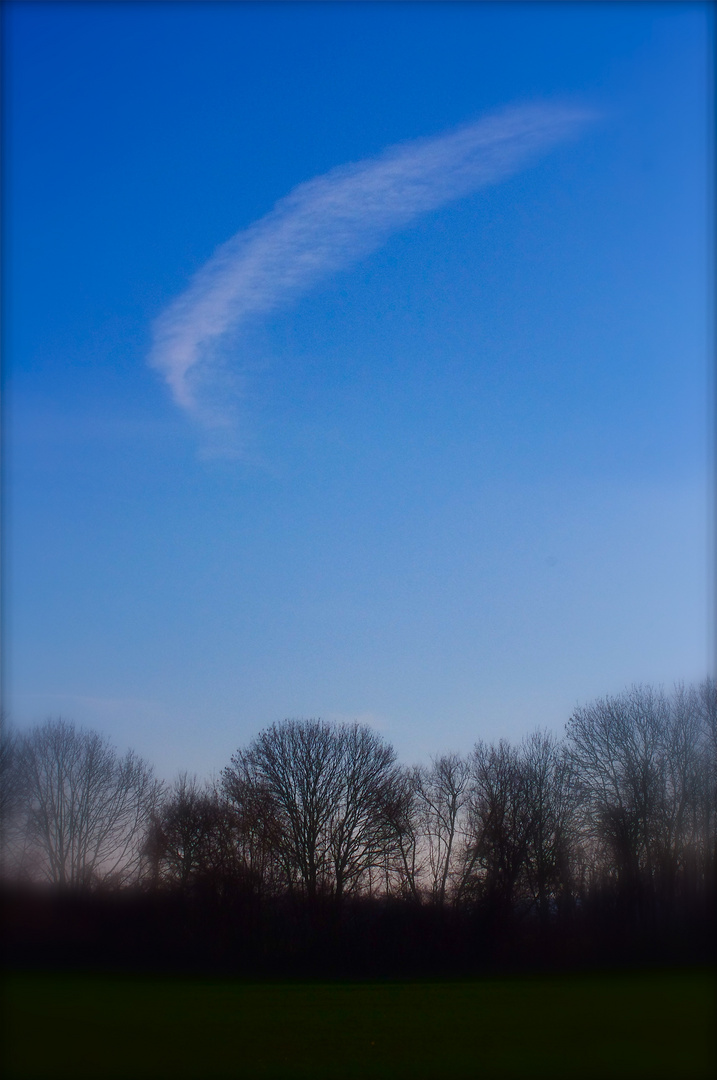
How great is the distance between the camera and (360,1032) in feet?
81.2

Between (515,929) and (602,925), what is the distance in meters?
5.42

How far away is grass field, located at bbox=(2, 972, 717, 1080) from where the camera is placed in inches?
724

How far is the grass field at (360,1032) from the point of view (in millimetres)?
18391

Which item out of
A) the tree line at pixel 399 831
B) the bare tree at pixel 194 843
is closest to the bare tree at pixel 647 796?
the tree line at pixel 399 831

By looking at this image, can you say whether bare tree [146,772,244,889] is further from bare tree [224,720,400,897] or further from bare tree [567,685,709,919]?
bare tree [567,685,709,919]

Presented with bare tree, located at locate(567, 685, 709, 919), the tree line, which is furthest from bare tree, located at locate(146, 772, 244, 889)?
bare tree, located at locate(567, 685, 709, 919)

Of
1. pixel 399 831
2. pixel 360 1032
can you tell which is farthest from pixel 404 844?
pixel 360 1032

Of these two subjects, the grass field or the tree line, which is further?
the tree line

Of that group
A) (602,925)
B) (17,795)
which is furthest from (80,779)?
(602,925)

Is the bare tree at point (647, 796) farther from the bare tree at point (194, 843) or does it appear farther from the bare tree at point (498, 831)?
the bare tree at point (194, 843)

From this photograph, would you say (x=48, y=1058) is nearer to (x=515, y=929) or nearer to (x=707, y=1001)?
(x=707, y=1001)

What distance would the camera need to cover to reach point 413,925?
55.7 meters

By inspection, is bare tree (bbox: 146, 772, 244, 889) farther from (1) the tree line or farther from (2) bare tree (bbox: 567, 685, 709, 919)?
(2) bare tree (bbox: 567, 685, 709, 919)

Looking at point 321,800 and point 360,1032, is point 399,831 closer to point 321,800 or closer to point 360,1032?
point 321,800
